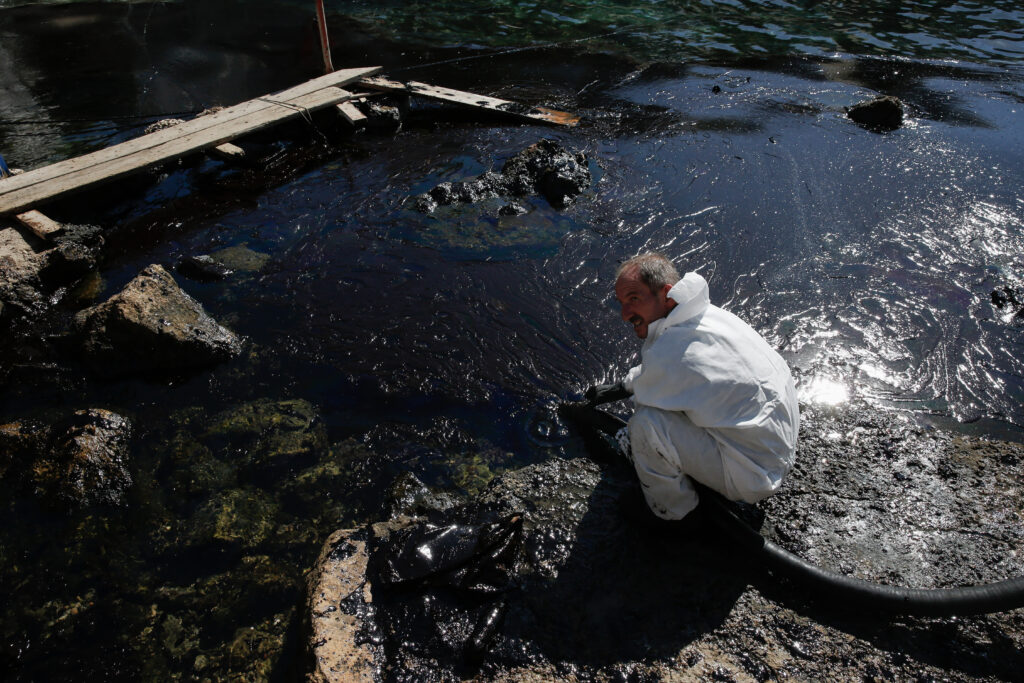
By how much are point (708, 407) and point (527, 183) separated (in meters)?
5.41

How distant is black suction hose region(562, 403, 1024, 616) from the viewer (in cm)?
281

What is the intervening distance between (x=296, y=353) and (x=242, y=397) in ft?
1.99

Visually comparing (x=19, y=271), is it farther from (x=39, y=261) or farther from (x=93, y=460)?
(x=93, y=460)

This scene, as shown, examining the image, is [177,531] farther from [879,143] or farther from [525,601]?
[879,143]

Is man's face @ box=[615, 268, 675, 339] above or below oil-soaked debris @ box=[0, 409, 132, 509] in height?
above

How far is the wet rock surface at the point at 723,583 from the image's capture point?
280 cm

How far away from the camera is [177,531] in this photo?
3.84m

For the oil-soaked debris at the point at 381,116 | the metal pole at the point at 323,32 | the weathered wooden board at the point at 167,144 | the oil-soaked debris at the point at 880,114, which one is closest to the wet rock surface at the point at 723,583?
the weathered wooden board at the point at 167,144

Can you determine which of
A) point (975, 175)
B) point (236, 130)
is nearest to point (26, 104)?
point (236, 130)

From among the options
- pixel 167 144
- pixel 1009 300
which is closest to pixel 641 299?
pixel 1009 300

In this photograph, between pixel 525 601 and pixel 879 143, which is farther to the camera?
pixel 879 143

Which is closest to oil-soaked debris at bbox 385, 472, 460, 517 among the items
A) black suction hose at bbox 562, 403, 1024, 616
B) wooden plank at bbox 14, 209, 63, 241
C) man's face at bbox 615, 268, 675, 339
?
black suction hose at bbox 562, 403, 1024, 616

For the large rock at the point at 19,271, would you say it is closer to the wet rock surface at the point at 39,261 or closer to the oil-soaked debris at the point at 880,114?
the wet rock surface at the point at 39,261

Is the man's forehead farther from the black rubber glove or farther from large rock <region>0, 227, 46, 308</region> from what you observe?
large rock <region>0, 227, 46, 308</region>
